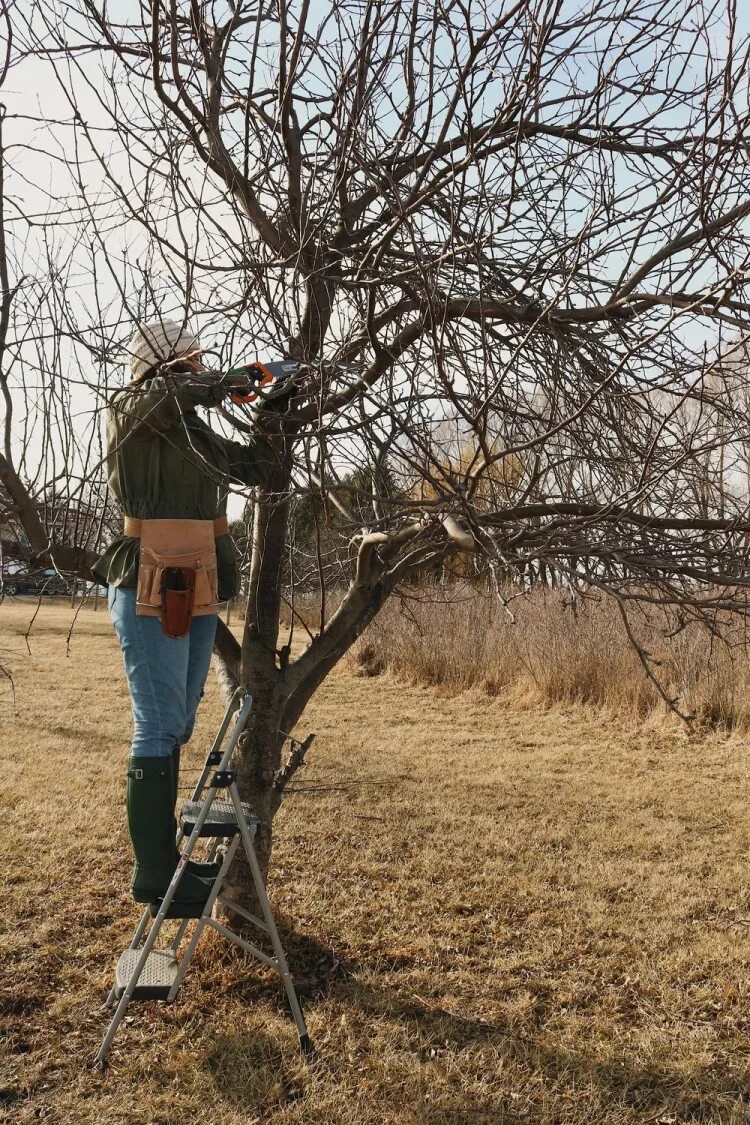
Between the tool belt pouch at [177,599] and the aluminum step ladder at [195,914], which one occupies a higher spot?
the tool belt pouch at [177,599]

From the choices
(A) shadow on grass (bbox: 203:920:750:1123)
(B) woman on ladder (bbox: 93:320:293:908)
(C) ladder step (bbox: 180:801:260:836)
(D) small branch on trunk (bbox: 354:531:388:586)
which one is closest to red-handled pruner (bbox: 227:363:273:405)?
(B) woman on ladder (bbox: 93:320:293:908)

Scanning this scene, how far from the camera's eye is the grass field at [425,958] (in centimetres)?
289

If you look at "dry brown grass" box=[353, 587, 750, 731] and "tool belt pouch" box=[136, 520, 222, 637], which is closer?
"tool belt pouch" box=[136, 520, 222, 637]

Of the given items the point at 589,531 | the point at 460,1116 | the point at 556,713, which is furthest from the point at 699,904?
the point at 556,713

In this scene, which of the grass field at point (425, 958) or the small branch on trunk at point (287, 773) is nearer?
the grass field at point (425, 958)

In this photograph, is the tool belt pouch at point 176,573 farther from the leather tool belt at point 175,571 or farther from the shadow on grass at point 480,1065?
the shadow on grass at point 480,1065

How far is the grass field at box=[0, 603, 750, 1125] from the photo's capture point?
2895mm

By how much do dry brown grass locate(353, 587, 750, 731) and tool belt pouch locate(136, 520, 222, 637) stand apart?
4748mm

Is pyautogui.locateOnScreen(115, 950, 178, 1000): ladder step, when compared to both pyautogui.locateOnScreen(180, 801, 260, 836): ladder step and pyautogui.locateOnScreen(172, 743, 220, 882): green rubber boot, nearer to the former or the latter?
pyautogui.locateOnScreen(172, 743, 220, 882): green rubber boot

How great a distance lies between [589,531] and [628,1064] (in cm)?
187

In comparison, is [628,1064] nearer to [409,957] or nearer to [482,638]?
[409,957]

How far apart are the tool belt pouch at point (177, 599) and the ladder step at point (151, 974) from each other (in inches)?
42.2

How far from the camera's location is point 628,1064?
124 inches

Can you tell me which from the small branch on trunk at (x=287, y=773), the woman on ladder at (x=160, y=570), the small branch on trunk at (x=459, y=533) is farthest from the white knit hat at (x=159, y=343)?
the small branch on trunk at (x=287, y=773)
